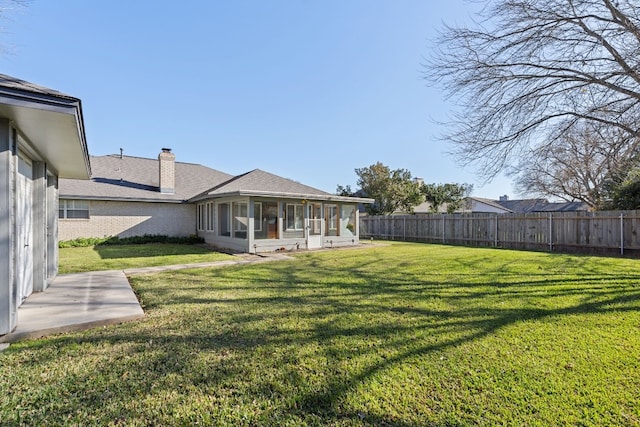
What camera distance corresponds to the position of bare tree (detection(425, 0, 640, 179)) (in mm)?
6527

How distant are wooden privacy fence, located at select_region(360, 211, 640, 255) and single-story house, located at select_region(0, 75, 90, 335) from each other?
54.8ft

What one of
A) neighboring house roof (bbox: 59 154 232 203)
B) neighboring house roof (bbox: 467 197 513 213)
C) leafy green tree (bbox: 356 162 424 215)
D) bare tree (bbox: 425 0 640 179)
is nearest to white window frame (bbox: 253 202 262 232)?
neighboring house roof (bbox: 59 154 232 203)

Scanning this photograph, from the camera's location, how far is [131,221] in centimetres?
1672

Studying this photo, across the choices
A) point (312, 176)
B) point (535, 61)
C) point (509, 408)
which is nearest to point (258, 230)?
point (535, 61)

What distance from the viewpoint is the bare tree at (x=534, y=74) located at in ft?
21.4

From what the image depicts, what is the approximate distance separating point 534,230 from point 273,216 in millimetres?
12144

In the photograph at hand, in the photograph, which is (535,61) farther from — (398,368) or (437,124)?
(398,368)

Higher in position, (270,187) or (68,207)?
(270,187)

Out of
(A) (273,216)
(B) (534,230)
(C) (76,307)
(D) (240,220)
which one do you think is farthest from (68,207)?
(B) (534,230)

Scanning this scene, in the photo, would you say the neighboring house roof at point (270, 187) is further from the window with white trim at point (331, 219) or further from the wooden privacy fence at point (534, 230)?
the wooden privacy fence at point (534, 230)

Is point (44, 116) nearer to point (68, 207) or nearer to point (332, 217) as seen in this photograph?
point (332, 217)

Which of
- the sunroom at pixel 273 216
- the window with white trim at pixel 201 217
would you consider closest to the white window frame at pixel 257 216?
the sunroom at pixel 273 216

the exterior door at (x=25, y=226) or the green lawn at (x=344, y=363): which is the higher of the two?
the exterior door at (x=25, y=226)

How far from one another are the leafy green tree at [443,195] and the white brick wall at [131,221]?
21.2 metres
